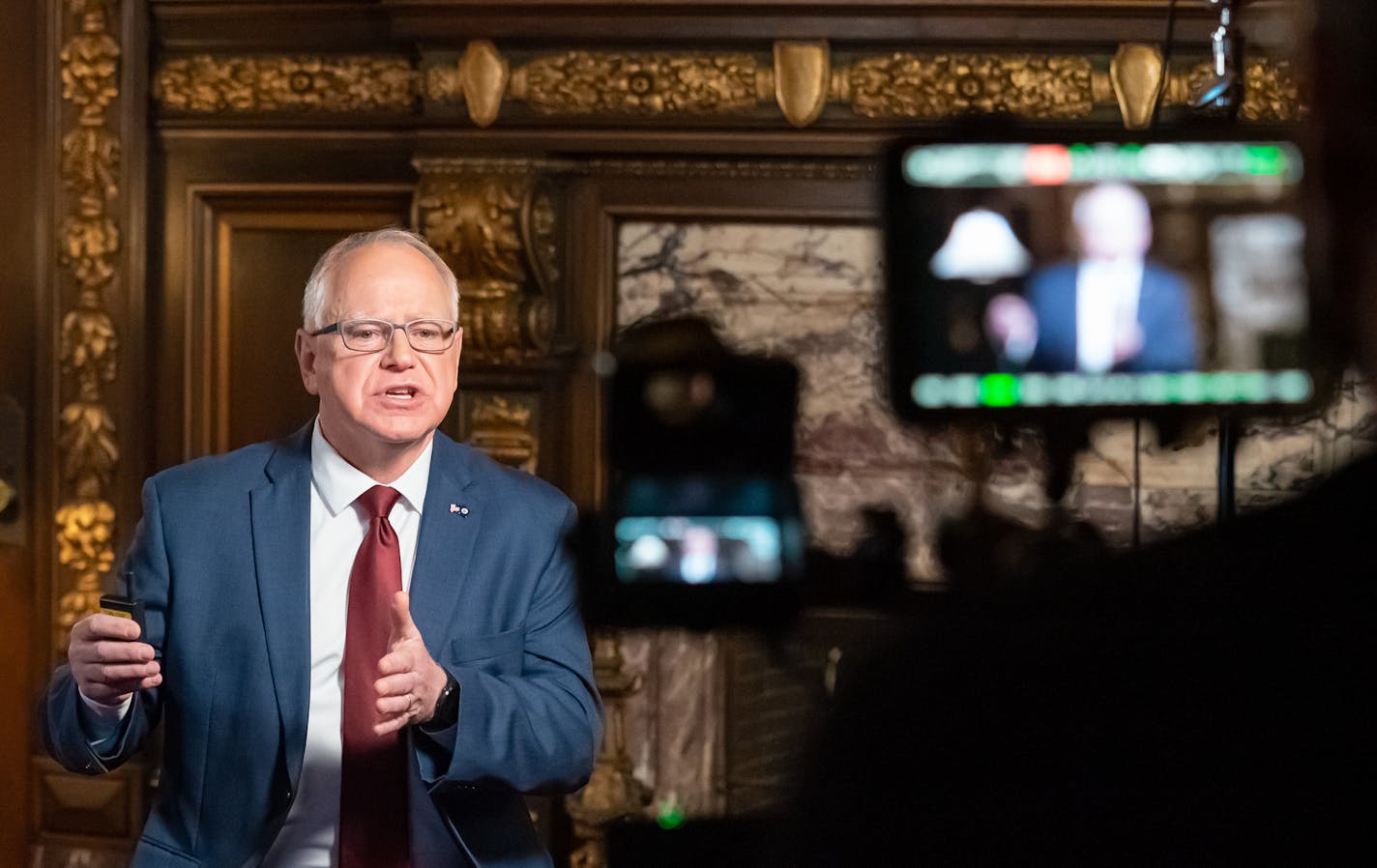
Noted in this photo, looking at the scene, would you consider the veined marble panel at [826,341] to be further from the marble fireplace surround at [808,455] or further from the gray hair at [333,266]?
the gray hair at [333,266]

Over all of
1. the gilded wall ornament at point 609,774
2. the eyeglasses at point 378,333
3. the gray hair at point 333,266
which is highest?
the gray hair at point 333,266

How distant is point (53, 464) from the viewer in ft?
11.6

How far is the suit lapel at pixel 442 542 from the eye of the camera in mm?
1909

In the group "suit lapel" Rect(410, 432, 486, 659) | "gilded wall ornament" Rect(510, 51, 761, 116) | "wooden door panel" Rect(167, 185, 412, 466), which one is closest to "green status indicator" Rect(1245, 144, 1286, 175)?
"suit lapel" Rect(410, 432, 486, 659)

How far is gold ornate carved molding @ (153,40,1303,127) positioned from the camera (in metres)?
3.13

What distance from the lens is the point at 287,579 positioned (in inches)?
75.5

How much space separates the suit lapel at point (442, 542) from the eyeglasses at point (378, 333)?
0.52ft

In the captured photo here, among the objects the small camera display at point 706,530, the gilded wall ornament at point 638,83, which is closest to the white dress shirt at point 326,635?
the small camera display at point 706,530

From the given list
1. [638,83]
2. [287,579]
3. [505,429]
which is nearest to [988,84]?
[638,83]

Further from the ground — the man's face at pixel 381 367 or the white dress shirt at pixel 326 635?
the man's face at pixel 381 367

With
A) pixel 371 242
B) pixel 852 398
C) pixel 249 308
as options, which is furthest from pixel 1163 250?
pixel 249 308

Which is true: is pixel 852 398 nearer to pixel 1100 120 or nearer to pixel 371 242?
pixel 1100 120

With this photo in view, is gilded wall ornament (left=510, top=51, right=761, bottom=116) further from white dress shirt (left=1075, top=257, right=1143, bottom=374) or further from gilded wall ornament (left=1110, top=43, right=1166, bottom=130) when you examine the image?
white dress shirt (left=1075, top=257, right=1143, bottom=374)

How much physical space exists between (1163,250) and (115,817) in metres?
3.17
